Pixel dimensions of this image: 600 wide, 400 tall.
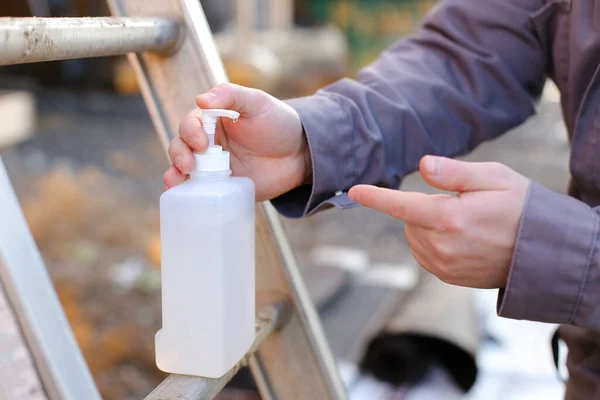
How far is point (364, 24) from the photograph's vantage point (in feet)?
12.0

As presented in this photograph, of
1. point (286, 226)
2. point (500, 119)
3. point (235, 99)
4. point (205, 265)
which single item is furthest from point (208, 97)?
point (286, 226)

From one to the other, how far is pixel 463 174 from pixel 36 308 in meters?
0.37

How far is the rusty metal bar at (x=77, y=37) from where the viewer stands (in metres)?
0.42

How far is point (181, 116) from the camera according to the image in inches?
26.5

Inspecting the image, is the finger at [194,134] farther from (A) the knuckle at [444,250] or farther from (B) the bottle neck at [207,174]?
(A) the knuckle at [444,250]

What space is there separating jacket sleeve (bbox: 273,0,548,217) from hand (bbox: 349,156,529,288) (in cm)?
17

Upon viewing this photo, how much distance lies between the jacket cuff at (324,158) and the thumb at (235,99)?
0.22ft

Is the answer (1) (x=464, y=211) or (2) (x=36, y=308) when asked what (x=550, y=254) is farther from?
(2) (x=36, y=308)

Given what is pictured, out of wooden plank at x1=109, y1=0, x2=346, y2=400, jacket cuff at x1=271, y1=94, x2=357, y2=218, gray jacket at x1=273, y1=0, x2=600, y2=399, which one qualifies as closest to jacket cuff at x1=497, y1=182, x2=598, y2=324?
gray jacket at x1=273, y1=0, x2=600, y2=399

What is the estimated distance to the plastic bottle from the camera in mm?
487

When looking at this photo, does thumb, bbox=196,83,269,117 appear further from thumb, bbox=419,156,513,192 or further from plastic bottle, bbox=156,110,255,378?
thumb, bbox=419,156,513,192

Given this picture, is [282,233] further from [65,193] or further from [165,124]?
[65,193]

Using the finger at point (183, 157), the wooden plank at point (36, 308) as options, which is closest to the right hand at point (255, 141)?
the finger at point (183, 157)

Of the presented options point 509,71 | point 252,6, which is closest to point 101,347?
point 509,71
